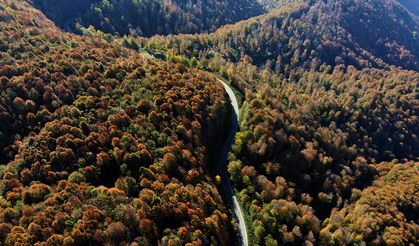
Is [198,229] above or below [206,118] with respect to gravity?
below

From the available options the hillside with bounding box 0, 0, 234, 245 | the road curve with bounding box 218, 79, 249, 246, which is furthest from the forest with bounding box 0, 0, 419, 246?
the road curve with bounding box 218, 79, 249, 246

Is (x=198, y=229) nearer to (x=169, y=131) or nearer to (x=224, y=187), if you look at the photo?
(x=224, y=187)

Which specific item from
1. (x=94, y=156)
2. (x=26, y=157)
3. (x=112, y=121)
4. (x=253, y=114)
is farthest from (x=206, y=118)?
(x=26, y=157)

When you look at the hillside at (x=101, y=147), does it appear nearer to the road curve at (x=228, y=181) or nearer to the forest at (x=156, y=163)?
the forest at (x=156, y=163)

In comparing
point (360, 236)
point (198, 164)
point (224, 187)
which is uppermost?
point (198, 164)

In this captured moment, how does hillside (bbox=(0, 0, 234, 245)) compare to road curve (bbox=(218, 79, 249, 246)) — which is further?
road curve (bbox=(218, 79, 249, 246))

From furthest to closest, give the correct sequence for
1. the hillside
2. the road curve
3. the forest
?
the road curve < the forest < the hillside

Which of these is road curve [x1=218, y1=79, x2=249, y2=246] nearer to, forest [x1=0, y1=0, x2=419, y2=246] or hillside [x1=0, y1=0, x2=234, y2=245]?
forest [x1=0, y1=0, x2=419, y2=246]

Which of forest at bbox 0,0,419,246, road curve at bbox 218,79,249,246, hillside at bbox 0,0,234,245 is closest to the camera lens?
hillside at bbox 0,0,234,245
